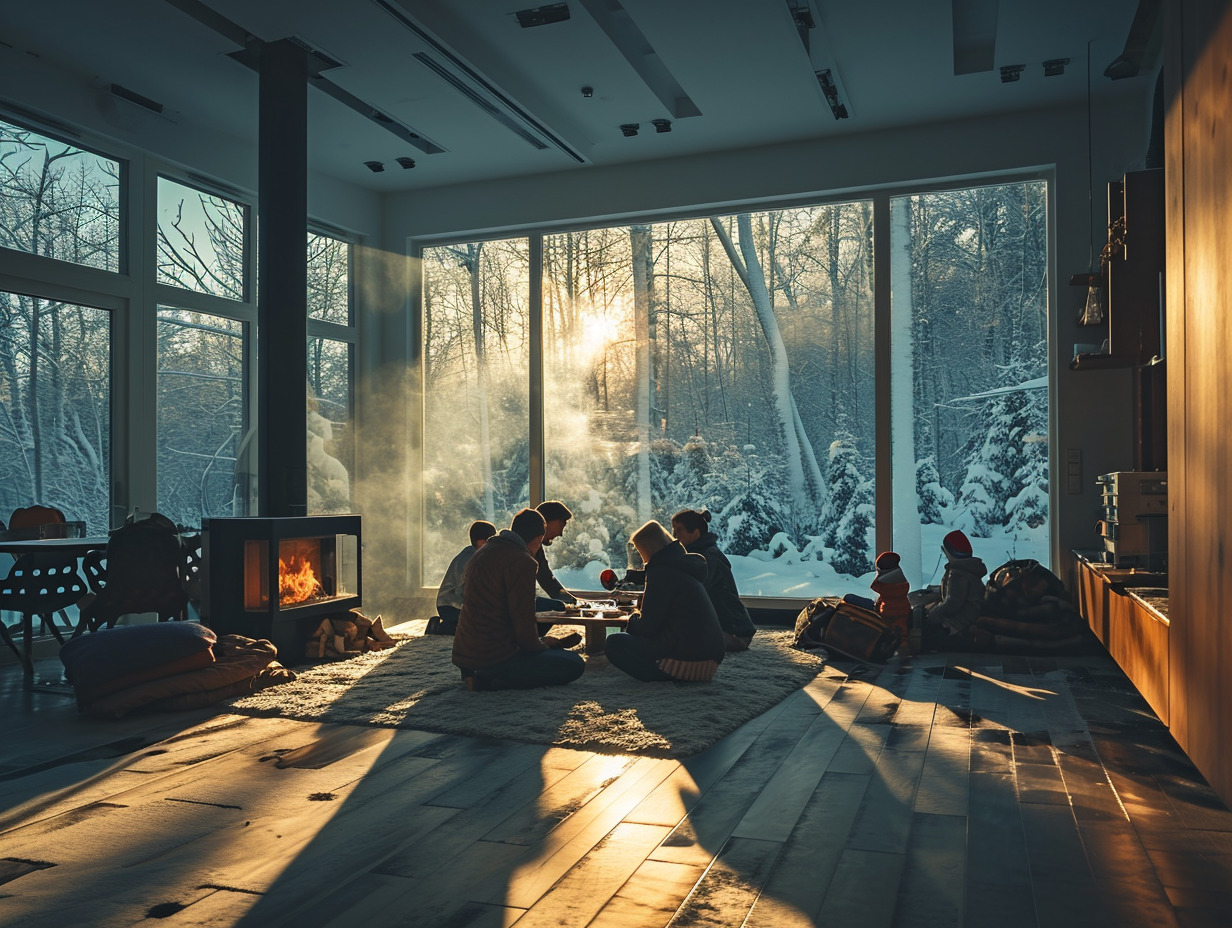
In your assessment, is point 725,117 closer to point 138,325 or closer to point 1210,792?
point 138,325

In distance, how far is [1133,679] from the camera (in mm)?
4758

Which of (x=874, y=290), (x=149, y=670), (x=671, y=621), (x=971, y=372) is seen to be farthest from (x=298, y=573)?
(x=971, y=372)

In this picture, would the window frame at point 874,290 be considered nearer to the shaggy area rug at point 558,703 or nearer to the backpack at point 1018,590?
the backpack at point 1018,590

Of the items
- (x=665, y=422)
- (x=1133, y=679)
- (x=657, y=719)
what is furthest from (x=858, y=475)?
(x=657, y=719)

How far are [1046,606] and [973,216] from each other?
129 inches

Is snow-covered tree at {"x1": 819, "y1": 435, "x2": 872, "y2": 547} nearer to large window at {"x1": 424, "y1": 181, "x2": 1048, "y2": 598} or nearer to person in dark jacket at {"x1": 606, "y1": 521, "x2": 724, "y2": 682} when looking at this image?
large window at {"x1": 424, "y1": 181, "x2": 1048, "y2": 598}

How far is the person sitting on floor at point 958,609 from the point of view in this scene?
6699mm

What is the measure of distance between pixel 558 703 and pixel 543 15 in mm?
4156

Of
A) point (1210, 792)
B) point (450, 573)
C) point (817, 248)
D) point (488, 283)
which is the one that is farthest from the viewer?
point (488, 283)

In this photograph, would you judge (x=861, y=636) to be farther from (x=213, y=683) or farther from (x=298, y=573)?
(x=213, y=683)

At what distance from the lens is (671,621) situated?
5.31 m

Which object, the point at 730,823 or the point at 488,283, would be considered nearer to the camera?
the point at 730,823

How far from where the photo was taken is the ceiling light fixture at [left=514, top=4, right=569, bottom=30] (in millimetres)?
5961

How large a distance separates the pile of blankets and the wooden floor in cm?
14
